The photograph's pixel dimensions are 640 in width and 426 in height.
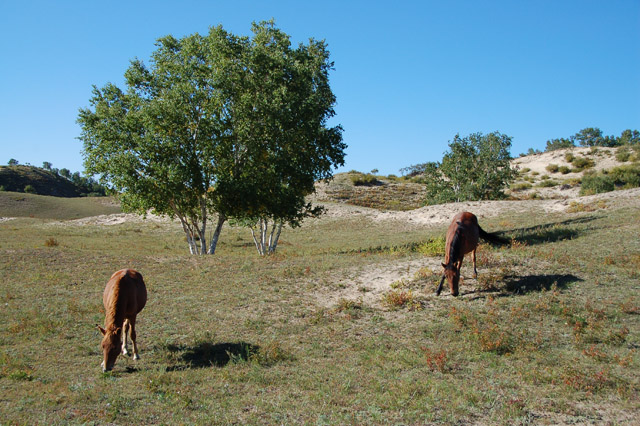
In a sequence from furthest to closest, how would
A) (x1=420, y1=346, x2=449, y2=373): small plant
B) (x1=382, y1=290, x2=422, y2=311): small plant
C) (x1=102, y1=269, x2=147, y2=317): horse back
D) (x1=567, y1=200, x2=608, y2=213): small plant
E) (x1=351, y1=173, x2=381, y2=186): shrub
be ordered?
(x1=351, y1=173, x2=381, y2=186): shrub < (x1=567, y1=200, x2=608, y2=213): small plant < (x1=382, y1=290, x2=422, y2=311): small plant < (x1=102, y1=269, x2=147, y2=317): horse back < (x1=420, y1=346, x2=449, y2=373): small plant

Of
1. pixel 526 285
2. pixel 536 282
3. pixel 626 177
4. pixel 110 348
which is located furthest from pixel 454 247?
pixel 626 177

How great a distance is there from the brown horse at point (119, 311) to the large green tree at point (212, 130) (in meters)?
13.9

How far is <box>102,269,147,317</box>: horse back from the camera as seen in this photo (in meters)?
10.5

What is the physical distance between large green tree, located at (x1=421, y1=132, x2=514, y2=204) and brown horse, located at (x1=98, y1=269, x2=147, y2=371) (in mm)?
53612

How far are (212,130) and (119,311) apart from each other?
56.4ft

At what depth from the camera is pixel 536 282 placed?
50.8 ft

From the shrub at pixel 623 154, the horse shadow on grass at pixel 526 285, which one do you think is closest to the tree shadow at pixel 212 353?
the horse shadow on grass at pixel 526 285

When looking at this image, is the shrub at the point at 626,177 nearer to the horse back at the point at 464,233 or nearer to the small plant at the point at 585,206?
→ the small plant at the point at 585,206

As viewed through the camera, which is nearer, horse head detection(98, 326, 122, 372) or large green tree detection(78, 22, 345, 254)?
horse head detection(98, 326, 122, 372)

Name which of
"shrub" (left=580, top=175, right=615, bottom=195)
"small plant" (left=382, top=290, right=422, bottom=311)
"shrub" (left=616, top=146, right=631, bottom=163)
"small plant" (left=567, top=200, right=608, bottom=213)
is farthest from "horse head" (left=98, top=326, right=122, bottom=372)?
"shrub" (left=616, top=146, right=631, bottom=163)

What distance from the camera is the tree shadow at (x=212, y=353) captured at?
10711mm

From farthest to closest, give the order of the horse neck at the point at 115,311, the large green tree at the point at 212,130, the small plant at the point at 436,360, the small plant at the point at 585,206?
1. the small plant at the point at 585,206
2. the large green tree at the point at 212,130
3. the horse neck at the point at 115,311
4. the small plant at the point at 436,360

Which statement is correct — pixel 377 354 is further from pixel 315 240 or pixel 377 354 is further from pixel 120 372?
pixel 315 240

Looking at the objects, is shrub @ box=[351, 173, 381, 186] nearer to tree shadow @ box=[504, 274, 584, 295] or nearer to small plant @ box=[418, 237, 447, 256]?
small plant @ box=[418, 237, 447, 256]
